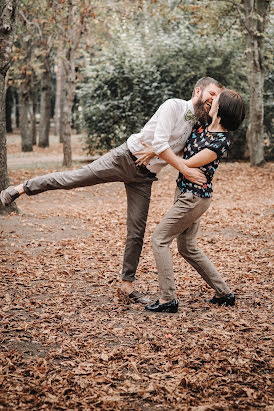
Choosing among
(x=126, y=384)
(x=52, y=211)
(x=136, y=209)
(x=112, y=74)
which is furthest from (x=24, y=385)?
(x=112, y=74)

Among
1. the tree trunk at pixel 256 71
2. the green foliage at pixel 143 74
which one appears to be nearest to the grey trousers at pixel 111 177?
the tree trunk at pixel 256 71

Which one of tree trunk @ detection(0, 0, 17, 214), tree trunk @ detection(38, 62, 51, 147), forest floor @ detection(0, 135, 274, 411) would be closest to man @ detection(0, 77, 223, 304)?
forest floor @ detection(0, 135, 274, 411)

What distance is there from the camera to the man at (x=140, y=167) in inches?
168

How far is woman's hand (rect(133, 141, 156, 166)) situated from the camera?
4410mm

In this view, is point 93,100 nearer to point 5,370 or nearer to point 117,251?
point 117,251

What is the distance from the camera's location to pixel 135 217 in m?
4.79

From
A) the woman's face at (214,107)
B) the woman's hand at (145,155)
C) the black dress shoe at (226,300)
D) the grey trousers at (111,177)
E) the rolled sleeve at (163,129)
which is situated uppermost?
the woman's face at (214,107)

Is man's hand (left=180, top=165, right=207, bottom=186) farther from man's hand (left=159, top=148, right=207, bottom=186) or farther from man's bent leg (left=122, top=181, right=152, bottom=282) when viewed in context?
man's bent leg (left=122, top=181, right=152, bottom=282)

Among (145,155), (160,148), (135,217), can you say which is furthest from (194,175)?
(135,217)

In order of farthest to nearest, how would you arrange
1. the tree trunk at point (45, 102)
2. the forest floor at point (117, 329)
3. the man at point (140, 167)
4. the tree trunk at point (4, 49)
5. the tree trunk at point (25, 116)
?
the tree trunk at point (45, 102) < the tree trunk at point (25, 116) < the tree trunk at point (4, 49) < the man at point (140, 167) < the forest floor at point (117, 329)

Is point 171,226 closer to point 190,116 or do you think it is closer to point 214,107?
point 190,116

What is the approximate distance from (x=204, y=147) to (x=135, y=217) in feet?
3.29

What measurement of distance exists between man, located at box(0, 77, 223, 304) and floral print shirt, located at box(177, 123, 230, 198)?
0.08 metres

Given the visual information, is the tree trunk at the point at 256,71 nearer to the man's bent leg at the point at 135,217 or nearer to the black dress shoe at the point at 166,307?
the man's bent leg at the point at 135,217
